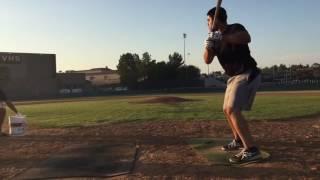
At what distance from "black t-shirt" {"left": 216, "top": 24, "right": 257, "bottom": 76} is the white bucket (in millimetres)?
6528

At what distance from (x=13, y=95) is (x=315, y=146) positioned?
3066 inches

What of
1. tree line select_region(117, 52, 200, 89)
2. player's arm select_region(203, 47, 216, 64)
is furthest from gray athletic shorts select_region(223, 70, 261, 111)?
tree line select_region(117, 52, 200, 89)

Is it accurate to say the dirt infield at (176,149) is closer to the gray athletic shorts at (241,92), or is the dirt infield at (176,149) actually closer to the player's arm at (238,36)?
the gray athletic shorts at (241,92)

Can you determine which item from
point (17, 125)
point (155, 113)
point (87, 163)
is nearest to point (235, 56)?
point (87, 163)

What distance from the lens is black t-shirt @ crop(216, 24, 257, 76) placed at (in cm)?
722

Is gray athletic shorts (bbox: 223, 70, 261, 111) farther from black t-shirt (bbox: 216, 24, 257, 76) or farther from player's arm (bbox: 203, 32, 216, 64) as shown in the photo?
player's arm (bbox: 203, 32, 216, 64)

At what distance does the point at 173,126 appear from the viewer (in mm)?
13422

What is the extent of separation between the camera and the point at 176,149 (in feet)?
29.7

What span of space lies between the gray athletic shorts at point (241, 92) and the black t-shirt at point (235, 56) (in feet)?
0.31

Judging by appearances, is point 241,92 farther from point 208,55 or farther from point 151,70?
point 151,70

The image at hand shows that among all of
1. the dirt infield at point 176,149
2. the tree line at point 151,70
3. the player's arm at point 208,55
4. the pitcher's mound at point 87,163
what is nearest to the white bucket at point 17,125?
the dirt infield at point 176,149

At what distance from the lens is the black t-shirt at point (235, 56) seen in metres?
7.22

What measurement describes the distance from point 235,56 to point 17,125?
685 centimetres

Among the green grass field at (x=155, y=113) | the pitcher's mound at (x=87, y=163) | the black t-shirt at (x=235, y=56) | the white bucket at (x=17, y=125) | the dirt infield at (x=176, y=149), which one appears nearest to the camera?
the dirt infield at (x=176, y=149)
